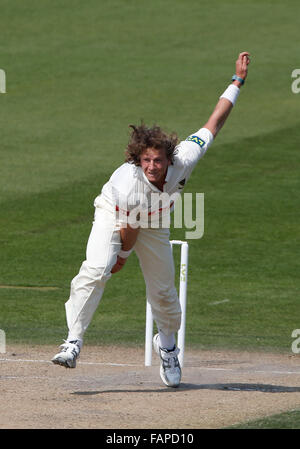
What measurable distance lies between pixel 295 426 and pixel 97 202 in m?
2.35

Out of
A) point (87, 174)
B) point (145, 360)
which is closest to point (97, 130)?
point (87, 174)

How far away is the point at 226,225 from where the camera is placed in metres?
19.7

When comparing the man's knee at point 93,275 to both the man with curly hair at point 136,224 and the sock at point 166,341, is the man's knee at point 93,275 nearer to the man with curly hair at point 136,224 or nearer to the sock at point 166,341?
the man with curly hair at point 136,224

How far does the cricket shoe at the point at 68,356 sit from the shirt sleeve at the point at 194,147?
1.60 meters

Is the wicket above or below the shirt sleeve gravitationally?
below

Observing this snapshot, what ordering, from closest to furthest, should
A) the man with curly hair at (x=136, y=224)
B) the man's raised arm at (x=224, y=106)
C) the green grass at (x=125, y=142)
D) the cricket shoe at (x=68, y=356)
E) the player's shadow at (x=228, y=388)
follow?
the cricket shoe at (x=68, y=356) → the man with curly hair at (x=136, y=224) → the player's shadow at (x=228, y=388) → the man's raised arm at (x=224, y=106) → the green grass at (x=125, y=142)

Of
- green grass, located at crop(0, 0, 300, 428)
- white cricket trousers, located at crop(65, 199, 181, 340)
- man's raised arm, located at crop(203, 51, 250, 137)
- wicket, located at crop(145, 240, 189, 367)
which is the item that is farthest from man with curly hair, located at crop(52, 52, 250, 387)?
green grass, located at crop(0, 0, 300, 428)

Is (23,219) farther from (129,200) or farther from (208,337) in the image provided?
(129,200)

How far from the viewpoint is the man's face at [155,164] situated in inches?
305

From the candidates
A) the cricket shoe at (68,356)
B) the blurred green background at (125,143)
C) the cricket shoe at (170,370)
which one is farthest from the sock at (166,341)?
the blurred green background at (125,143)

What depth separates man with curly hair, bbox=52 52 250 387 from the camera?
7750mm

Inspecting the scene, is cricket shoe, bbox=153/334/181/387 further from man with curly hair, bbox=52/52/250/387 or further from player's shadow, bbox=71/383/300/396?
man with curly hair, bbox=52/52/250/387

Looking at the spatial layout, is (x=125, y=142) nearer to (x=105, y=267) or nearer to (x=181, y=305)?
(x=181, y=305)

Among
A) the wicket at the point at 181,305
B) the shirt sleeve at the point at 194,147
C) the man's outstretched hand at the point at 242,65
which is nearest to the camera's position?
the shirt sleeve at the point at 194,147
